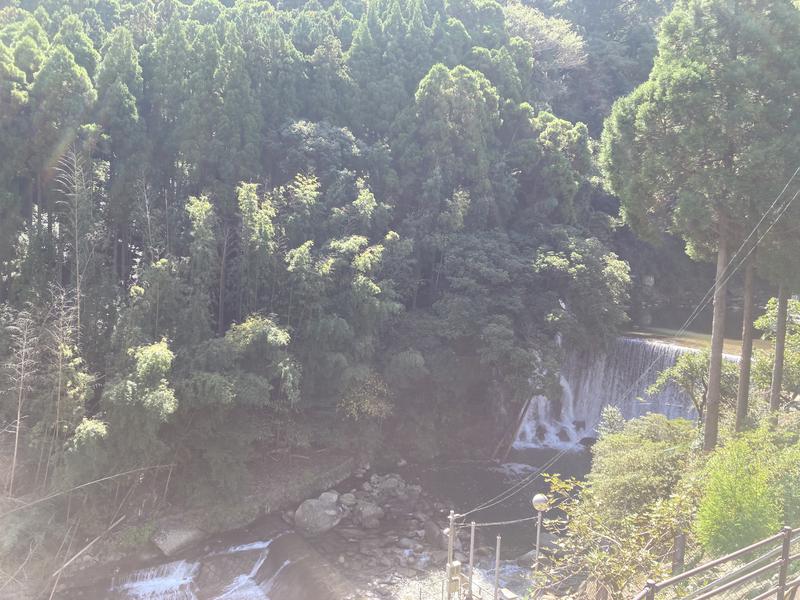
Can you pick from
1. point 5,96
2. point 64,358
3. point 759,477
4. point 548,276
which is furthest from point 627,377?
point 5,96

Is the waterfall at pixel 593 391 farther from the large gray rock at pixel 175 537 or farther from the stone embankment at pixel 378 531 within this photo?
the large gray rock at pixel 175 537

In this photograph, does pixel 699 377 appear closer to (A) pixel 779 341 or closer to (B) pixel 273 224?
(A) pixel 779 341

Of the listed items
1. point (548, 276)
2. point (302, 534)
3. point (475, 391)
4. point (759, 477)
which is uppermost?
point (548, 276)

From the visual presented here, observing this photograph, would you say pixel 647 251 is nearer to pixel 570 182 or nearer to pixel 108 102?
pixel 570 182

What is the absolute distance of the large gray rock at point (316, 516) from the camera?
48.3 feet

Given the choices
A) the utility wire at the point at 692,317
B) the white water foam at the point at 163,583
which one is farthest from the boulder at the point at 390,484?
the white water foam at the point at 163,583

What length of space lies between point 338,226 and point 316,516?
7.74 meters

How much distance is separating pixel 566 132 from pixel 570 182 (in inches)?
89.2

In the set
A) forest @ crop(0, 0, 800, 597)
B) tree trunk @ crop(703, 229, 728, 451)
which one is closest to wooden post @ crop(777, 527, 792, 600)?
forest @ crop(0, 0, 800, 597)

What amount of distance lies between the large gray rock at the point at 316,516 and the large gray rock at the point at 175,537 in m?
2.16

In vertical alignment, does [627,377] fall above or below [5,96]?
below

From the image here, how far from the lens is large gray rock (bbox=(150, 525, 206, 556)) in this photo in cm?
1345

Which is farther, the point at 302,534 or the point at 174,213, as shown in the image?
the point at 174,213

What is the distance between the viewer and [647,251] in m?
27.1
